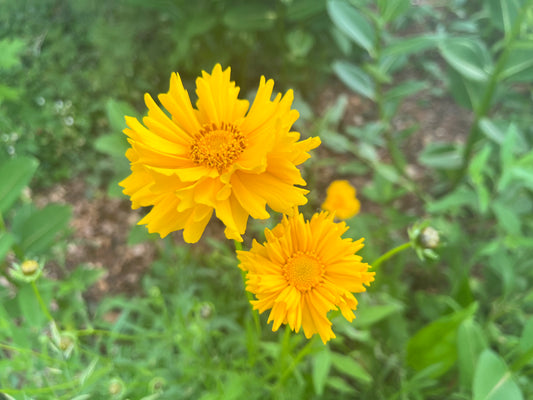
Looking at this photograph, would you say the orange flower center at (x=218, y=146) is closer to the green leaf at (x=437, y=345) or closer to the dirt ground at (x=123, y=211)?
the green leaf at (x=437, y=345)

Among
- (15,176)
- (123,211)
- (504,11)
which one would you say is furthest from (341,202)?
(123,211)

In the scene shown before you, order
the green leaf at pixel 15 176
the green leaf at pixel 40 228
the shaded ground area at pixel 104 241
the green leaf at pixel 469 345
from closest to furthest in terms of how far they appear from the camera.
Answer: the green leaf at pixel 469 345, the green leaf at pixel 15 176, the green leaf at pixel 40 228, the shaded ground area at pixel 104 241

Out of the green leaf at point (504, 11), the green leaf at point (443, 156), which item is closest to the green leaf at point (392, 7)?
the green leaf at point (504, 11)

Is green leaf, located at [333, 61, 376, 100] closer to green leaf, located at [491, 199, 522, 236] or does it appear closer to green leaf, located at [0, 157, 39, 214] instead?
green leaf, located at [491, 199, 522, 236]

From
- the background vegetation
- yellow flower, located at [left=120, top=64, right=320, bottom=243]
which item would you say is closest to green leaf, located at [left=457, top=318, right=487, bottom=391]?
the background vegetation

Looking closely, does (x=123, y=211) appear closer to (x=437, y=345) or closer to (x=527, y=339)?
(x=437, y=345)

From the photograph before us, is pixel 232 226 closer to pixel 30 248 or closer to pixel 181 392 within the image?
pixel 181 392
